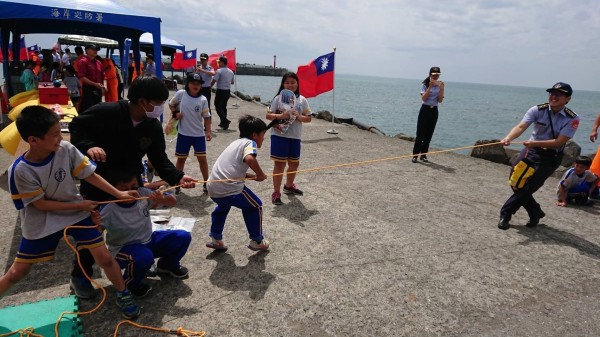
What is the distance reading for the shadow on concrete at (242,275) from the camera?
3.50 m

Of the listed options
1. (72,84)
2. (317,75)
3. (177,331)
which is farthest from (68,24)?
(177,331)

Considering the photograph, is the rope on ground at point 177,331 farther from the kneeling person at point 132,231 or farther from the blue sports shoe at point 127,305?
the kneeling person at point 132,231

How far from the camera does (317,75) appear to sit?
1214 centimetres

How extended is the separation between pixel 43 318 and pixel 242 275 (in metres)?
1.63

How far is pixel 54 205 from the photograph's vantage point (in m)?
2.62

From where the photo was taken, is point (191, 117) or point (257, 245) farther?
point (191, 117)

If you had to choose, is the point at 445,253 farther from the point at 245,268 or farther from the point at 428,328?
the point at 245,268

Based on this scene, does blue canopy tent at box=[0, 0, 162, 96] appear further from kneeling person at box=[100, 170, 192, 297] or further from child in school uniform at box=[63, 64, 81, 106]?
kneeling person at box=[100, 170, 192, 297]

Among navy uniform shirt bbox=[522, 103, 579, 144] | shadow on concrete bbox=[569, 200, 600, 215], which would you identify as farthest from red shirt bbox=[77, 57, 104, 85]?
shadow on concrete bbox=[569, 200, 600, 215]

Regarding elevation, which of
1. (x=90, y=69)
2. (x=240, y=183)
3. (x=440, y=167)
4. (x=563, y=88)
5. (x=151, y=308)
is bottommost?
(x=151, y=308)

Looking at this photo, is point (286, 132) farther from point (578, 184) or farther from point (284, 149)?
point (578, 184)

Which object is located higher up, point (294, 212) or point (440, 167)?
point (440, 167)

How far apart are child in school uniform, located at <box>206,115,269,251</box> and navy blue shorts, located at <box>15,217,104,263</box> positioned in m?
1.21

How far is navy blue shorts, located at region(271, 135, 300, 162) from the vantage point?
5.69 m
